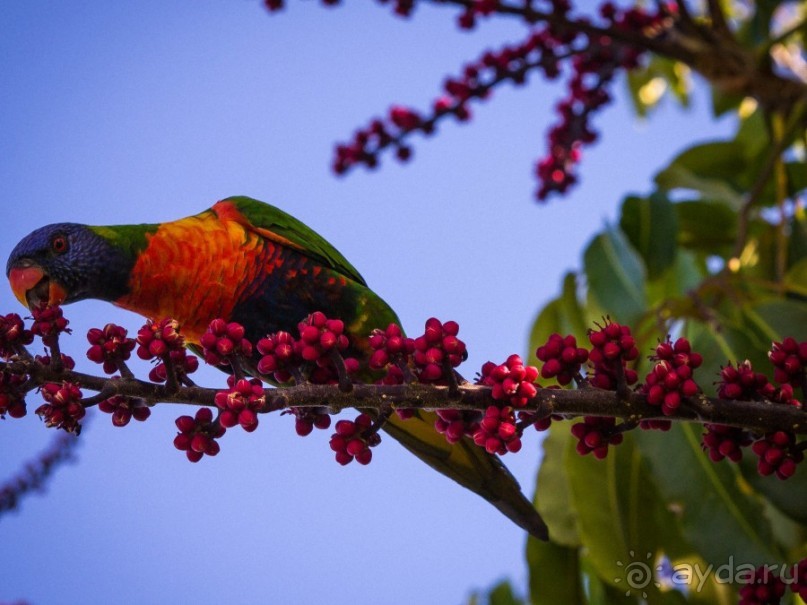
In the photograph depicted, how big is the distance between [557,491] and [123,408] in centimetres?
160

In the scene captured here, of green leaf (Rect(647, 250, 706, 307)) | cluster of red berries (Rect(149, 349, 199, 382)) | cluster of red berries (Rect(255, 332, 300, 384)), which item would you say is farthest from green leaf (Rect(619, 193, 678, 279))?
cluster of red berries (Rect(149, 349, 199, 382))

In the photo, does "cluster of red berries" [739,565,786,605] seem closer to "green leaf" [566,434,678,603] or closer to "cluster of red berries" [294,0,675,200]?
"green leaf" [566,434,678,603]

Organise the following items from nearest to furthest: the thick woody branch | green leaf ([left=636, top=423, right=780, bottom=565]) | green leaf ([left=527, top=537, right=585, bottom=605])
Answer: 1. the thick woody branch
2. green leaf ([left=636, top=423, right=780, bottom=565])
3. green leaf ([left=527, top=537, right=585, bottom=605])

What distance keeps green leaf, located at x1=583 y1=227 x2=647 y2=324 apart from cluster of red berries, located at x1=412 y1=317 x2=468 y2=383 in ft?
4.34

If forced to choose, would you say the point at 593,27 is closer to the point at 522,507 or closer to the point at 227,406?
the point at 522,507

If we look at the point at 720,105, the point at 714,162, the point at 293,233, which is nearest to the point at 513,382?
the point at 293,233

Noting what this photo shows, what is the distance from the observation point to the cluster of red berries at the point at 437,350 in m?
Answer: 1.37

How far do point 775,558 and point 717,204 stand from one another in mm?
1758

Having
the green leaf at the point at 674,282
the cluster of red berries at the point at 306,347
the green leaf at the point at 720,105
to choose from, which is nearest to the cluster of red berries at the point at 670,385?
the cluster of red berries at the point at 306,347

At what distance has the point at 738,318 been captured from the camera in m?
2.45

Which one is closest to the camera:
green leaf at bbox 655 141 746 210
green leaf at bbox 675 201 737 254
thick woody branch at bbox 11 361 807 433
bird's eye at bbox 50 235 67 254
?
thick woody branch at bbox 11 361 807 433

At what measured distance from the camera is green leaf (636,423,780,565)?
2020 mm

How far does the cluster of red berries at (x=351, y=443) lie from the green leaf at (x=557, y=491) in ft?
3.79

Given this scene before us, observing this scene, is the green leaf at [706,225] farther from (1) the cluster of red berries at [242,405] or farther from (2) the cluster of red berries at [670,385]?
(1) the cluster of red berries at [242,405]
